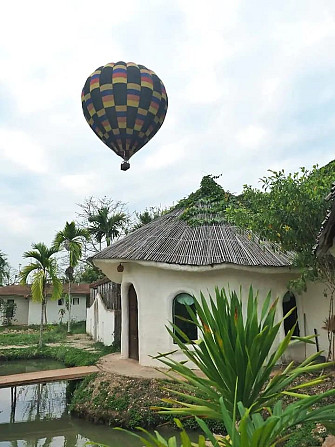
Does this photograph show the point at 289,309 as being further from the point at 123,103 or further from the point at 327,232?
the point at 123,103

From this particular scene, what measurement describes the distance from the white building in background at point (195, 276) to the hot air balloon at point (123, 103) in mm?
3426

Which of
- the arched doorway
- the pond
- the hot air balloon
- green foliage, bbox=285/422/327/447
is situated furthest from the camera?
the hot air balloon

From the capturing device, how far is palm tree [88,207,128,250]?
30.6 metres

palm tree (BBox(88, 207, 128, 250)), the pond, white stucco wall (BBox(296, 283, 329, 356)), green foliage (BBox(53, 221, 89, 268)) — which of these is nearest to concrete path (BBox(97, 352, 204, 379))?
the pond

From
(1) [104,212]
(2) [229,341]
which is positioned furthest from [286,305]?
(1) [104,212]

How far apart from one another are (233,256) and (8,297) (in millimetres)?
27528

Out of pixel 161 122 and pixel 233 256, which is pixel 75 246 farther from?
pixel 233 256

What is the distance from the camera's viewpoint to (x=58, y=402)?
10.9 meters

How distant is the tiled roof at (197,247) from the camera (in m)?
10.2

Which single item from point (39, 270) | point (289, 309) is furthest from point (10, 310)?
point (289, 309)

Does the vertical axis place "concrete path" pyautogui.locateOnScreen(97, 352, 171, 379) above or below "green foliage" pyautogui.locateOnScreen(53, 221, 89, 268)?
below

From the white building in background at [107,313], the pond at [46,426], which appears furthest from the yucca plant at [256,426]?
the white building in background at [107,313]

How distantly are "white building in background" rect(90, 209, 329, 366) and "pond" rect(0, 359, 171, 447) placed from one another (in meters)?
2.59

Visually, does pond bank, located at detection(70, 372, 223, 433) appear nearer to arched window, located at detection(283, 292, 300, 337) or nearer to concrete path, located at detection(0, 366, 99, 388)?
concrete path, located at detection(0, 366, 99, 388)
